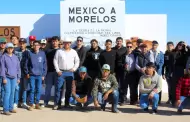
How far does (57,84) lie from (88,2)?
10.2 ft

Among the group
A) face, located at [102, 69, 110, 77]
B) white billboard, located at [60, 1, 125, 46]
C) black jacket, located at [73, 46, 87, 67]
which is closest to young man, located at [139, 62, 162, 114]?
face, located at [102, 69, 110, 77]

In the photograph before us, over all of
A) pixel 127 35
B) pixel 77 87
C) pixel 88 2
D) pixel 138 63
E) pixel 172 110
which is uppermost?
pixel 88 2

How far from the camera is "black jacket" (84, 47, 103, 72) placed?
30.2ft

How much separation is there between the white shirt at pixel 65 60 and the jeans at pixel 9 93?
1228 millimetres

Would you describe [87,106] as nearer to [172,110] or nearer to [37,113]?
[37,113]

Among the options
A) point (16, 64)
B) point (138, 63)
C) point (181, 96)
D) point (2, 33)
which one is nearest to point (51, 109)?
point (16, 64)

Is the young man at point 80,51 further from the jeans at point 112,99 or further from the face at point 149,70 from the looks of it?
the face at point 149,70

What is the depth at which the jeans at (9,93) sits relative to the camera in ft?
25.8

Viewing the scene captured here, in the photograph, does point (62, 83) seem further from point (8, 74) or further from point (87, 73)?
point (8, 74)

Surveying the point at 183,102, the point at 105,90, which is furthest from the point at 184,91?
the point at 105,90

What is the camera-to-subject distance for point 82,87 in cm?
869

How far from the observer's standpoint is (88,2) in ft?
34.8

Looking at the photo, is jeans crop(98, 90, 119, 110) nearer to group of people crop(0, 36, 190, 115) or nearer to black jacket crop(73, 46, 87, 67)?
group of people crop(0, 36, 190, 115)

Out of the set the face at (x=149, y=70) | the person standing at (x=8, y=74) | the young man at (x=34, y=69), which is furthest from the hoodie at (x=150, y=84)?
the person standing at (x=8, y=74)
